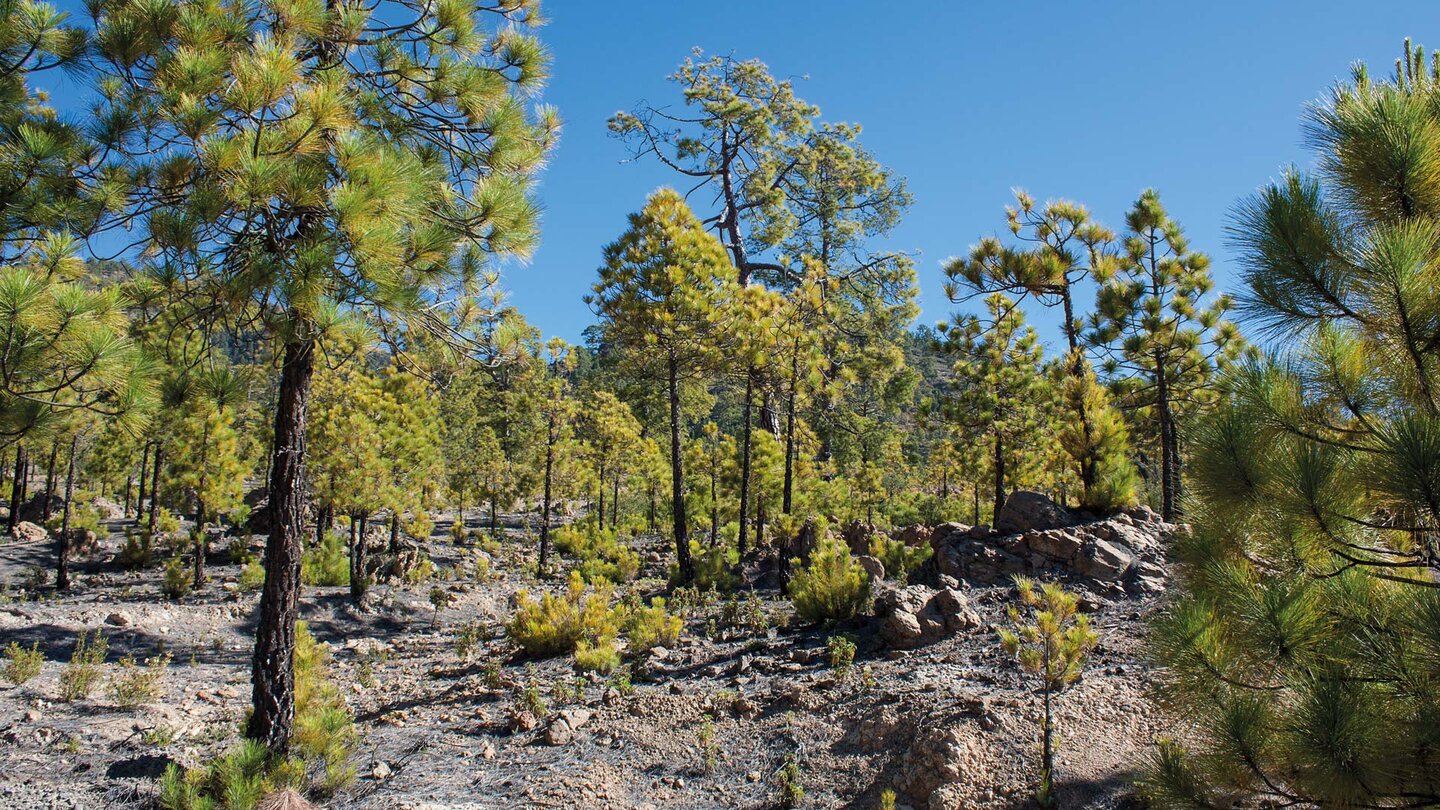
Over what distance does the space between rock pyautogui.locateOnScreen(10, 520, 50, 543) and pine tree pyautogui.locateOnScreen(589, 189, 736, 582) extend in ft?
61.0

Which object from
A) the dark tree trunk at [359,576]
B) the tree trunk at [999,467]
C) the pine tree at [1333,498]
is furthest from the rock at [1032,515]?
the dark tree trunk at [359,576]

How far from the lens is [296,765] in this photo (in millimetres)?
4711

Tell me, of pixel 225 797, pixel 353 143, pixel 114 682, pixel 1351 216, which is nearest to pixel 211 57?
pixel 353 143

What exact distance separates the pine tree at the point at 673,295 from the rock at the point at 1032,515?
218 inches

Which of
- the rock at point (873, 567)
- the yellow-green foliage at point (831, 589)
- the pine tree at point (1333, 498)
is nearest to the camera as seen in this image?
the pine tree at point (1333, 498)

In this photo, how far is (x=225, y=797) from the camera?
4477mm

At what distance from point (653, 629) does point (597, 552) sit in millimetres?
11150

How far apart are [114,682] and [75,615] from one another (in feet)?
17.0

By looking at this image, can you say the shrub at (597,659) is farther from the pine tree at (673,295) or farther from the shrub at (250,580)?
the shrub at (250,580)

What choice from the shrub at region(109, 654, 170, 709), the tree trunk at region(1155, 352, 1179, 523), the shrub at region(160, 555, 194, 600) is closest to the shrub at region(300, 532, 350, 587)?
the shrub at region(160, 555, 194, 600)

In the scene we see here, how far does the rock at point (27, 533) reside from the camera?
20061 mm

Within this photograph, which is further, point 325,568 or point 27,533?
point 27,533

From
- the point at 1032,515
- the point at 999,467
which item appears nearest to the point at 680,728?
the point at 1032,515

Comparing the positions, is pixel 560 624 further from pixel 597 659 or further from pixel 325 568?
pixel 325 568
